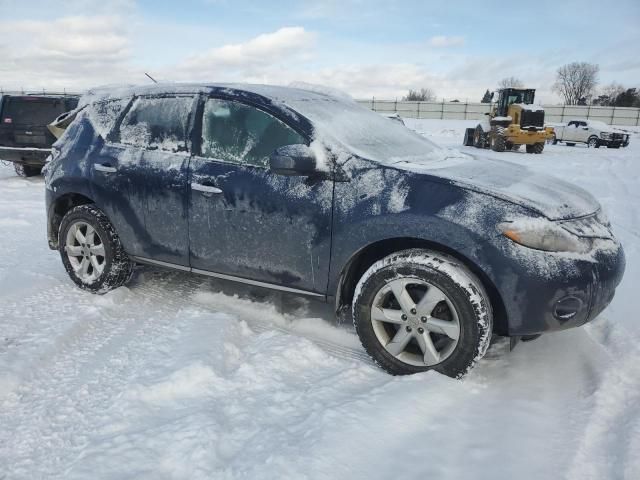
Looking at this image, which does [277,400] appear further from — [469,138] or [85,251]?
[469,138]

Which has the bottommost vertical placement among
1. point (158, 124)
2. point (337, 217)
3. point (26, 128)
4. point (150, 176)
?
point (337, 217)

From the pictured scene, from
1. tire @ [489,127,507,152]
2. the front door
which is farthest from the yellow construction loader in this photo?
the front door

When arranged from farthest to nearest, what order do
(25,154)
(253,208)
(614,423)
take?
(25,154)
(253,208)
(614,423)

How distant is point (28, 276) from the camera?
4.43 metres

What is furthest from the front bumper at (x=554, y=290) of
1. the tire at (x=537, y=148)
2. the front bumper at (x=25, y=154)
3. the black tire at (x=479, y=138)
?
the black tire at (x=479, y=138)

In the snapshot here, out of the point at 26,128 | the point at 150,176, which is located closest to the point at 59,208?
the point at 150,176

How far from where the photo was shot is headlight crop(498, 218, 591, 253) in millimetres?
2531

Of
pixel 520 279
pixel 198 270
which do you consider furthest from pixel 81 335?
pixel 520 279

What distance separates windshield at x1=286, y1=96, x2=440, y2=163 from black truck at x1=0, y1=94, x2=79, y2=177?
26.5ft

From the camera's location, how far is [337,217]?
115 inches

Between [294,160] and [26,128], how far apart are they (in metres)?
9.13

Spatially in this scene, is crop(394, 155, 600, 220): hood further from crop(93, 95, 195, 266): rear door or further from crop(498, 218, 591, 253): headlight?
crop(93, 95, 195, 266): rear door

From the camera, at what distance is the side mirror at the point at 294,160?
2.90 m

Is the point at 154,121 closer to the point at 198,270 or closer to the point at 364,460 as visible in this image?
the point at 198,270
